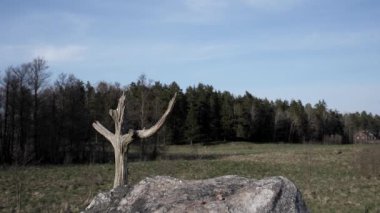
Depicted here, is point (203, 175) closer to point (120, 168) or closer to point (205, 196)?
point (120, 168)

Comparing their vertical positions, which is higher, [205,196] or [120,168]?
[120,168]

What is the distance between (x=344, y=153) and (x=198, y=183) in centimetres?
4609

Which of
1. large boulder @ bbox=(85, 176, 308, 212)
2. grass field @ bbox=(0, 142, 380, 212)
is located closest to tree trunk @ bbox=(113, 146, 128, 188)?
large boulder @ bbox=(85, 176, 308, 212)

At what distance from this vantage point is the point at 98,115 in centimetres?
6278

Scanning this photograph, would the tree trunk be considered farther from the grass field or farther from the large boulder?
the grass field

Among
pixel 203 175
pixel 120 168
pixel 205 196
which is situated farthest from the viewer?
pixel 203 175

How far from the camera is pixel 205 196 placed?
5.44 m

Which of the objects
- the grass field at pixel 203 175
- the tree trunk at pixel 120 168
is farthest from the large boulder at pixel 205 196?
the grass field at pixel 203 175

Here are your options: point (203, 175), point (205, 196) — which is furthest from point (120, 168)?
point (203, 175)

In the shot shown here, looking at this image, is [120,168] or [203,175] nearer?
[120,168]

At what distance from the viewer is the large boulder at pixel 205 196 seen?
523 cm

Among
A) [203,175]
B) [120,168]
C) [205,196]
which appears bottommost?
[203,175]

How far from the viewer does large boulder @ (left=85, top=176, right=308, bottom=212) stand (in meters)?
5.23

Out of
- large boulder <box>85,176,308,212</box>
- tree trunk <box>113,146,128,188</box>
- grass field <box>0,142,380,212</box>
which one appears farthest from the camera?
grass field <box>0,142,380,212</box>
